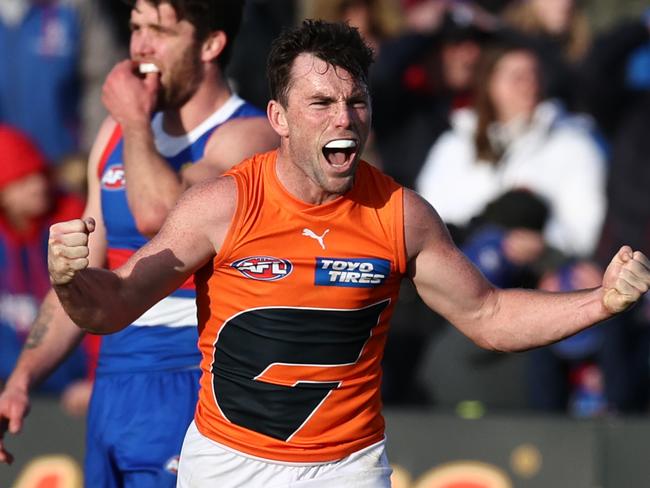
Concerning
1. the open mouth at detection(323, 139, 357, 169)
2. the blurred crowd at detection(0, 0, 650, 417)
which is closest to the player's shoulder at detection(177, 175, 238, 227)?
the open mouth at detection(323, 139, 357, 169)

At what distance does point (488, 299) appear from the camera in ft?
14.2

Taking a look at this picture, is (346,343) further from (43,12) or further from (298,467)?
(43,12)

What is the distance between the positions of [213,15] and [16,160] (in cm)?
342

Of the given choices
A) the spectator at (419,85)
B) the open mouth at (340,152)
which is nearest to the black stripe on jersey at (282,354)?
the open mouth at (340,152)

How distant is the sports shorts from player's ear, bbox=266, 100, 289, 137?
111 cm

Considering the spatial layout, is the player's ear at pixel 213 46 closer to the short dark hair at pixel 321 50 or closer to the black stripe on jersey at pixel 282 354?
the short dark hair at pixel 321 50

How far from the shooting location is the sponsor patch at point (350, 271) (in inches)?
160

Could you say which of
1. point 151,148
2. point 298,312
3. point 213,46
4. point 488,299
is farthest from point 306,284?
point 213,46

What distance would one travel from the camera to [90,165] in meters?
5.19

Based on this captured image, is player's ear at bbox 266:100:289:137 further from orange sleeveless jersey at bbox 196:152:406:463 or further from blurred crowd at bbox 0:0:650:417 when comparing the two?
blurred crowd at bbox 0:0:650:417

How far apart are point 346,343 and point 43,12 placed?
20.8 feet

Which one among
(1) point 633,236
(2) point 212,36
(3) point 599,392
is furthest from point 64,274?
(1) point 633,236

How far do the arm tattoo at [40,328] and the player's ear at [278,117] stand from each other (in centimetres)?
140

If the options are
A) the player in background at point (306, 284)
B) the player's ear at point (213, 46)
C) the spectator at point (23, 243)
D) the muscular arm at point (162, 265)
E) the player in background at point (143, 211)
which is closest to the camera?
the muscular arm at point (162, 265)
